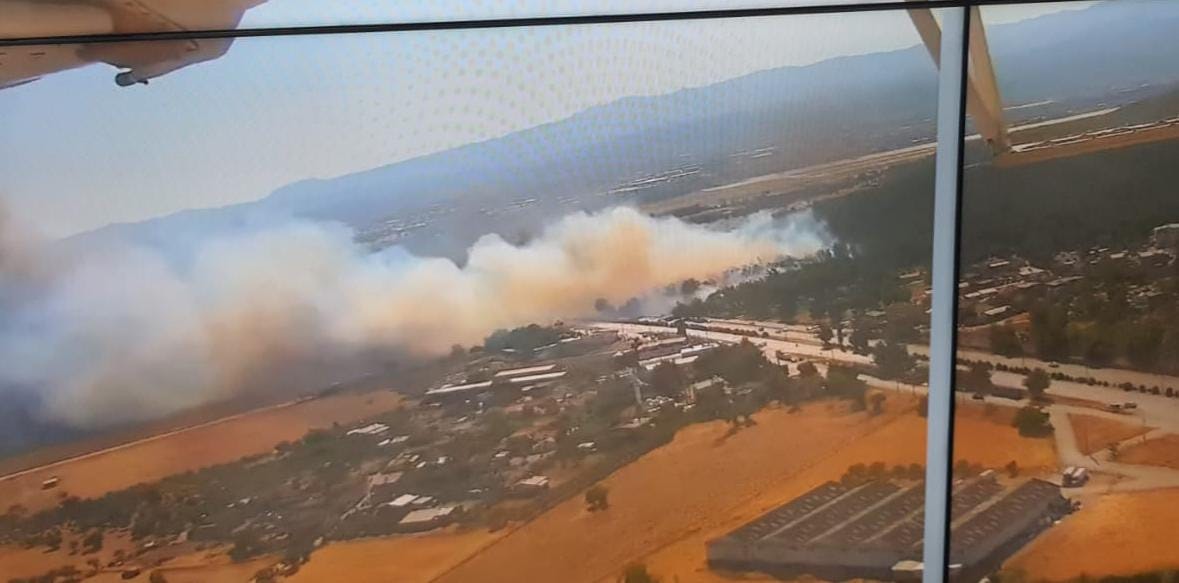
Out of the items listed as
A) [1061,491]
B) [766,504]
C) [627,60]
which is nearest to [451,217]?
[627,60]

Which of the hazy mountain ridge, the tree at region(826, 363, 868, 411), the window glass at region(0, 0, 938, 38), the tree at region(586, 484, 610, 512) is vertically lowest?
the tree at region(586, 484, 610, 512)

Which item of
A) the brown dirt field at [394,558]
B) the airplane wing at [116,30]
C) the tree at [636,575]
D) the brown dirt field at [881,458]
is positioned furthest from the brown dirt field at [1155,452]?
the airplane wing at [116,30]

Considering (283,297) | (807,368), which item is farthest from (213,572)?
(807,368)

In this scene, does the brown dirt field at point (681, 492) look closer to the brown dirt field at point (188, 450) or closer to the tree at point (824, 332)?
the tree at point (824, 332)

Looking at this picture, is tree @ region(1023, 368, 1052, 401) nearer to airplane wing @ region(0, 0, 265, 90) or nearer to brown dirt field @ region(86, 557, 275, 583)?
brown dirt field @ region(86, 557, 275, 583)

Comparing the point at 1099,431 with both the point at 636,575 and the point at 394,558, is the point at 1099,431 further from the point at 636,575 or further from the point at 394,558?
the point at 394,558

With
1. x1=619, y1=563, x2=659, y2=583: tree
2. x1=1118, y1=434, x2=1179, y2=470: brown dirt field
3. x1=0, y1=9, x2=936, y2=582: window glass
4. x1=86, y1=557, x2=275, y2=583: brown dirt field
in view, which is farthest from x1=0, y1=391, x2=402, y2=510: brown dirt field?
x1=1118, y1=434, x2=1179, y2=470: brown dirt field
